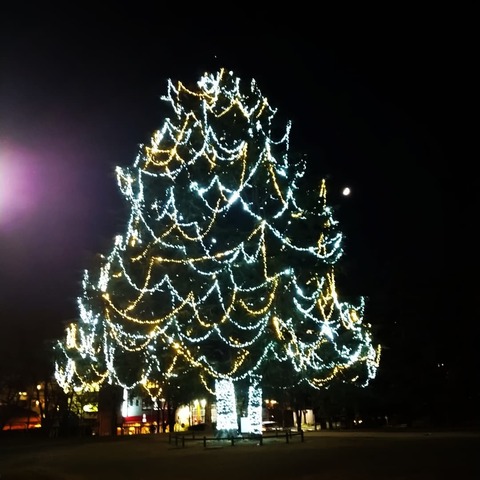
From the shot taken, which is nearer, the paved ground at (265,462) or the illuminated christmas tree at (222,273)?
the paved ground at (265,462)

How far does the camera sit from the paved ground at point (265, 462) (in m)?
14.1

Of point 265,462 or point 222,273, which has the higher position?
point 222,273

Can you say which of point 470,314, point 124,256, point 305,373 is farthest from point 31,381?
point 470,314

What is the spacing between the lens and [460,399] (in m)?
38.2

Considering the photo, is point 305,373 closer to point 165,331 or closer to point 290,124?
point 165,331

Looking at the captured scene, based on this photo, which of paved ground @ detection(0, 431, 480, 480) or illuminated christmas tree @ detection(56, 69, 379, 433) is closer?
paved ground @ detection(0, 431, 480, 480)

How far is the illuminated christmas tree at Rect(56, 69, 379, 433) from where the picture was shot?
2438cm

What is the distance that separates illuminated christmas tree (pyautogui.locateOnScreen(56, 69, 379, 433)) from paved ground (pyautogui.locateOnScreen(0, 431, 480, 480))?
324 cm

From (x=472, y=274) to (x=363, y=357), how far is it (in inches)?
672

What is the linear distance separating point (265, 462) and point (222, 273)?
29.9 ft

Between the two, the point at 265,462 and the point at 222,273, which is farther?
the point at 222,273

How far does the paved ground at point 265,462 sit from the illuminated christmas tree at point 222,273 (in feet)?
10.6

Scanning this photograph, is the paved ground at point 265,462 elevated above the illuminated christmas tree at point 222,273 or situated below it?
below

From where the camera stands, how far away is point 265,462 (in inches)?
670
